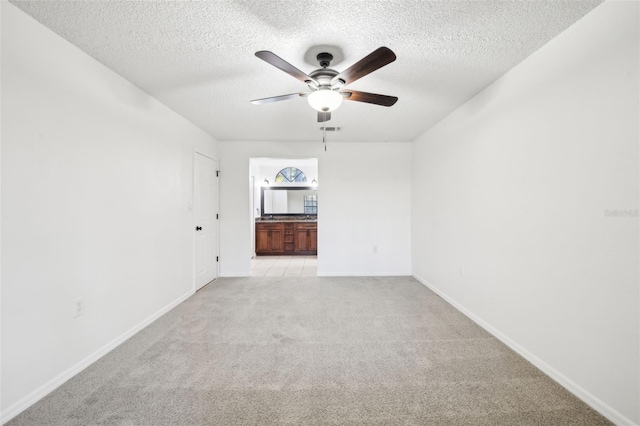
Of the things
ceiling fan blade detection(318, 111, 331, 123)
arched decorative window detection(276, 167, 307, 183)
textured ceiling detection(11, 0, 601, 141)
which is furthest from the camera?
arched decorative window detection(276, 167, 307, 183)

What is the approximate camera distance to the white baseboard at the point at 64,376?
1410 mm

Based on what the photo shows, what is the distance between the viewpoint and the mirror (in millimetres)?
6750

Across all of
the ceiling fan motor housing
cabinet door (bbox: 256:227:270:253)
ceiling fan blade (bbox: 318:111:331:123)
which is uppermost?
the ceiling fan motor housing

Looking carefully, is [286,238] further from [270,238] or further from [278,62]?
[278,62]

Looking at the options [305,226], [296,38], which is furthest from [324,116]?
[305,226]

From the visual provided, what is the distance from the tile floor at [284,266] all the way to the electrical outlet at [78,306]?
105 inches

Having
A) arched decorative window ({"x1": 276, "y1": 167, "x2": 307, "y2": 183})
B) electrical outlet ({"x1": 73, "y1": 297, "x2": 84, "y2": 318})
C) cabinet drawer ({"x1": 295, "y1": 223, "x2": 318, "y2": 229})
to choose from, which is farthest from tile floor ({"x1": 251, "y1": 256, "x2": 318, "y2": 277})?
electrical outlet ({"x1": 73, "y1": 297, "x2": 84, "y2": 318})

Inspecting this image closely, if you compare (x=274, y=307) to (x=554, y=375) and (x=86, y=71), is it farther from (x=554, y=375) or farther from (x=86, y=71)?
(x=86, y=71)

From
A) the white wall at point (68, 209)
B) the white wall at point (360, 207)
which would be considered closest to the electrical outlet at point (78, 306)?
the white wall at point (68, 209)

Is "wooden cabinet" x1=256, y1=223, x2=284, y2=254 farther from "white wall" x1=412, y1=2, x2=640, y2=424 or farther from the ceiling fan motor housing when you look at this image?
the ceiling fan motor housing

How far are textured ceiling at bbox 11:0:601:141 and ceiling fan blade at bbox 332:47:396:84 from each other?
0.79 ft

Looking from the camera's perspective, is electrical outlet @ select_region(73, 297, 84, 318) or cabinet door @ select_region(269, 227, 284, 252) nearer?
electrical outlet @ select_region(73, 297, 84, 318)

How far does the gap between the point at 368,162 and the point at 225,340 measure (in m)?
3.35

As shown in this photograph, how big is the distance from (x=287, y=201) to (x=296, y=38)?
204 inches
